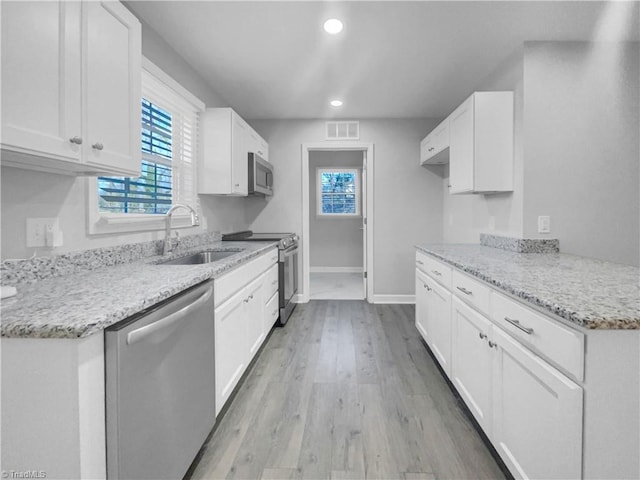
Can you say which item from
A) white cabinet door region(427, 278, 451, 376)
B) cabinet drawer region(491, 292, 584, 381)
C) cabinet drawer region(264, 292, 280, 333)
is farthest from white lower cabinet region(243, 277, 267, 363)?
cabinet drawer region(491, 292, 584, 381)

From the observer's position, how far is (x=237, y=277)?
2.10m

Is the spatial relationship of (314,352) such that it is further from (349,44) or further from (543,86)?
(543,86)

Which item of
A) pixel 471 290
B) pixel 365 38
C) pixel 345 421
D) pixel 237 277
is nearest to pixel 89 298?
pixel 237 277

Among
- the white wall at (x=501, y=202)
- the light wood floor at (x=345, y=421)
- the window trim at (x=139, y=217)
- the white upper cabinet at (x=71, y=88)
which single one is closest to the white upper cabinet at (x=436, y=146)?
the white wall at (x=501, y=202)

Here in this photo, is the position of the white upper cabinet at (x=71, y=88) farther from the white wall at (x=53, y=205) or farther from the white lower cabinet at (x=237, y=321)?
the white lower cabinet at (x=237, y=321)

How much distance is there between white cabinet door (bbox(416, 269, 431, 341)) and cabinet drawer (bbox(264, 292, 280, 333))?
4.44 feet

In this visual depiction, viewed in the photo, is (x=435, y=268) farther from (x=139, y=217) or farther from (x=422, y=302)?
(x=139, y=217)

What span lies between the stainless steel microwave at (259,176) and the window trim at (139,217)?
59cm

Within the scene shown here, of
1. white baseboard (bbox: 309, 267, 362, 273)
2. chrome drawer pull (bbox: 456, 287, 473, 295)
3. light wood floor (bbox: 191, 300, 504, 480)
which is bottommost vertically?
light wood floor (bbox: 191, 300, 504, 480)

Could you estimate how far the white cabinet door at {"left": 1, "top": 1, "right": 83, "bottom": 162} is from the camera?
1.00 m

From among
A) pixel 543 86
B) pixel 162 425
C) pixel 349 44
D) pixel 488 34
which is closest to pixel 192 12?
pixel 349 44

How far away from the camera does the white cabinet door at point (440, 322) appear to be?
221cm

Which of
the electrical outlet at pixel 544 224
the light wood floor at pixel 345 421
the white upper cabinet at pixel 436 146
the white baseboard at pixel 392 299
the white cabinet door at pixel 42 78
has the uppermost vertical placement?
the white upper cabinet at pixel 436 146

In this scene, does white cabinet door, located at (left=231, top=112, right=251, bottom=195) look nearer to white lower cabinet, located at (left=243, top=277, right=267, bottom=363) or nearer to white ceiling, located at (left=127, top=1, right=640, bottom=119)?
white ceiling, located at (left=127, top=1, right=640, bottom=119)
